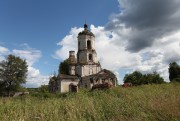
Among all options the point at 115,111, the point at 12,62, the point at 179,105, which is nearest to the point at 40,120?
the point at 115,111

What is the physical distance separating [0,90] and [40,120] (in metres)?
54.3

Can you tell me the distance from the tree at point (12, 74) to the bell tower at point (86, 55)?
53.5ft

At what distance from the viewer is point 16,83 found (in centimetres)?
5859

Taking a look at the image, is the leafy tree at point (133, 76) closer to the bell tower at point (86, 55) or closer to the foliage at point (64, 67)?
the bell tower at point (86, 55)

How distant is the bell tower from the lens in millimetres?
52125

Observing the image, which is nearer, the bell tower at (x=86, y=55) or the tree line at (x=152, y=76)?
the bell tower at (x=86, y=55)

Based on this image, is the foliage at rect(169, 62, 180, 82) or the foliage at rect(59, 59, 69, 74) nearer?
the foliage at rect(59, 59, 69, 74)

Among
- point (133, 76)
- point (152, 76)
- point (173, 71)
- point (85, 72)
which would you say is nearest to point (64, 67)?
point (85, 72)

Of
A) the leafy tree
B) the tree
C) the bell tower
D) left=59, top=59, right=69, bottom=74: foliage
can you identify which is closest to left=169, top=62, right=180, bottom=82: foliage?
the leafy tree

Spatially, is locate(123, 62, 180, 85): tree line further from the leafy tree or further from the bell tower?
the bell tower

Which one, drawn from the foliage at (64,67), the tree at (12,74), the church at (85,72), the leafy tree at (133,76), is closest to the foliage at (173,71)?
the leafy tree at (133,76)

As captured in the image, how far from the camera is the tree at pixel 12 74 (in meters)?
58.2

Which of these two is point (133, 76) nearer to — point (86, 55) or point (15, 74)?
point (86, 55)

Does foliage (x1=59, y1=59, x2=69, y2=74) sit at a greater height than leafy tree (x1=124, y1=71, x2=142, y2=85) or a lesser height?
greater
